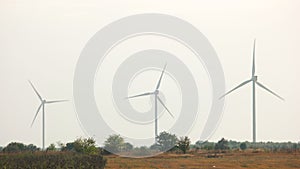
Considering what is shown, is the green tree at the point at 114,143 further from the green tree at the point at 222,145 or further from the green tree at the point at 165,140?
the green tree at the point at 222,145

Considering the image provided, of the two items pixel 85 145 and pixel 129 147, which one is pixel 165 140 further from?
pixel 85 145

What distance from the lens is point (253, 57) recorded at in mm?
107000

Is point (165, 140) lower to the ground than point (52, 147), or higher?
higher

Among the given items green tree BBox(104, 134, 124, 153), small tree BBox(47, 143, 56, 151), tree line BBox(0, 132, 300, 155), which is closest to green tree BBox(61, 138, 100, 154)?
tree line BBox(0, 132, 300, 155)

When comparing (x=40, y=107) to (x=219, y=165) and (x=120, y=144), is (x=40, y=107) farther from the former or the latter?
(x=219, y=165)

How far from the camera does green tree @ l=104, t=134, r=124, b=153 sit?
14445cm

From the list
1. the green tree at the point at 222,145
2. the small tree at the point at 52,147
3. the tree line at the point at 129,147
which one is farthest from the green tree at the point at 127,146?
the green tree at the point at 222,145

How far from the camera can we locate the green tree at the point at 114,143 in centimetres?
14445

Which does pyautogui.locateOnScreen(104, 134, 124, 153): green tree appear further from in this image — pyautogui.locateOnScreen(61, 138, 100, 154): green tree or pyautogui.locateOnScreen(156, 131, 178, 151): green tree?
pyautogui.locateOnScreen(61, 138, 100, 154): green tree

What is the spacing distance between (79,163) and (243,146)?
270 ft

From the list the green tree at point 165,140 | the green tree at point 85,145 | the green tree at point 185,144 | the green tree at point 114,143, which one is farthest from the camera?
the green tree at point 165,140

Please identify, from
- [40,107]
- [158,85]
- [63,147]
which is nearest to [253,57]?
[158,85]

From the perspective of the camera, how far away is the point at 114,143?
14888 centimetres

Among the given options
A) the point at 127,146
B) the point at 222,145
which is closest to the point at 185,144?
the point at 222,145
